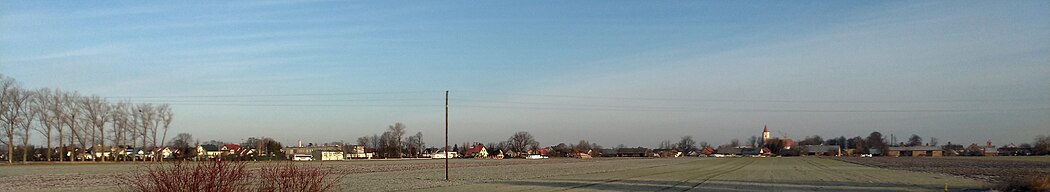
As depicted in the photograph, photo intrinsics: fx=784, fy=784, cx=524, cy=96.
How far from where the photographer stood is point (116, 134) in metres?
121

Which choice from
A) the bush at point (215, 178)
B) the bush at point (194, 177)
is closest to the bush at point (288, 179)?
the bush at point (215, 178)

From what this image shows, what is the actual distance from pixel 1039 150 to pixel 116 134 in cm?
18999

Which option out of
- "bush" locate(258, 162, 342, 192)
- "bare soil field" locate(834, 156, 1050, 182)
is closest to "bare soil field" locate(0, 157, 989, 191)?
"bush" locate(258, 162, 342, 192)

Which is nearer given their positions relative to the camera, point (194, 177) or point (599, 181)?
point (194, 177)

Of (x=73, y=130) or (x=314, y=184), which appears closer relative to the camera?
(x=314, y=184)

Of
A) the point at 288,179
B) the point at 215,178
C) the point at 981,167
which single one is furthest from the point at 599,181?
the point at 981,167

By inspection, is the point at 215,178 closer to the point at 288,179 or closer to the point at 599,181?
the point at 288,179

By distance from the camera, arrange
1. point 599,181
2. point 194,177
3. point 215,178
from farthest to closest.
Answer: point 599,181
point 215,178
point 194,177

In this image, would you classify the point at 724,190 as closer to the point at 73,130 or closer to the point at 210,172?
the point at 210,172

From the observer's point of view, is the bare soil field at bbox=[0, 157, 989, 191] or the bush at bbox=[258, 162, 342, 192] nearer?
the bush at bbox=[258, 162, 342, 192]

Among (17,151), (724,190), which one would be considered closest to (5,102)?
(17,151)

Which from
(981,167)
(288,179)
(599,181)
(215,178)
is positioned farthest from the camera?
(981,167)

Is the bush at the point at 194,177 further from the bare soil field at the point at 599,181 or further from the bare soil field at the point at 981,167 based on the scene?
the bare soil field at the point at 981,167

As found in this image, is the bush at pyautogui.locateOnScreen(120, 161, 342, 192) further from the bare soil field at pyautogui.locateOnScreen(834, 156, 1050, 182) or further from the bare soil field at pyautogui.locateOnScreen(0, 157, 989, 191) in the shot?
the bare soil field at pyautogui.locateOnScreen(834, 156, 1050, 182)
